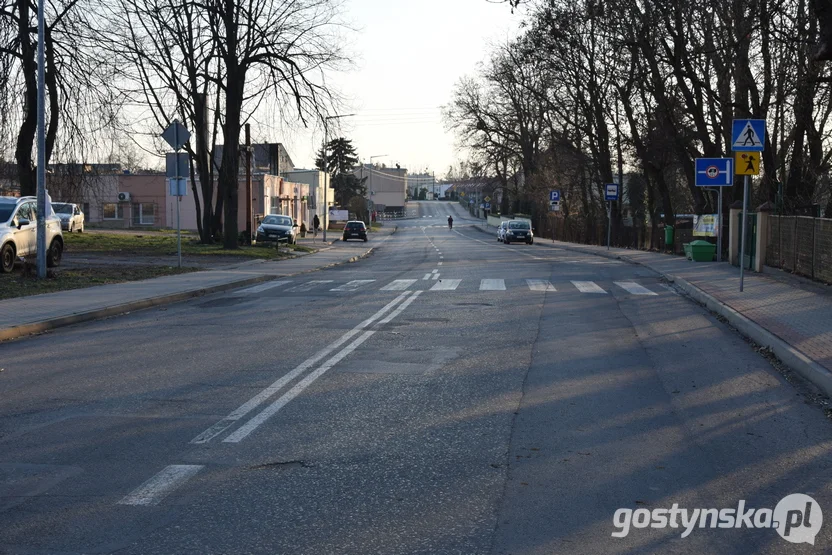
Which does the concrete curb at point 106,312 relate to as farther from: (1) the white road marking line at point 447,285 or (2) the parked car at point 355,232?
(2) the parked car at point 355,232

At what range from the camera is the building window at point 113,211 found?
7388 cm

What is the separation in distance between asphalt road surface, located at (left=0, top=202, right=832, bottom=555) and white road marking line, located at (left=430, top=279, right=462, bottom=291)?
697 cm

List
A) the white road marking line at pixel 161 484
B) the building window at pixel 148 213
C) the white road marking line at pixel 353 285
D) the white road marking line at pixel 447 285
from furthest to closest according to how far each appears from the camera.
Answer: the building window at pixel 148 213, the white road marking line at pixel 353 285, the white road marking line at pixel 447 285, the white road marking line at pixel 161 484

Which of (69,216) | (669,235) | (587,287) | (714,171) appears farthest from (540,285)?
(69,216)

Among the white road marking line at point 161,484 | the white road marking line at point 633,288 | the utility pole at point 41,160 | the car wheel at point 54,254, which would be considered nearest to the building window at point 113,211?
the car wheel at point 54,254

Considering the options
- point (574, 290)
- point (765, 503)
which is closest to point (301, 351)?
point (765, 503)

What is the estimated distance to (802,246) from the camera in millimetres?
21422

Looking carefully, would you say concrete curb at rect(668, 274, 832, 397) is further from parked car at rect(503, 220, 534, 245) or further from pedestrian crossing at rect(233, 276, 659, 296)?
parked car at rect(503, 220, 534, 245)

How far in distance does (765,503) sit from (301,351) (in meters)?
6.75

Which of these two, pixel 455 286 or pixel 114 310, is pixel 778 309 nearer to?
pixel 455 286

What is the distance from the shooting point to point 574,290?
20219mm

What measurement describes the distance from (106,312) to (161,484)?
10.2 m

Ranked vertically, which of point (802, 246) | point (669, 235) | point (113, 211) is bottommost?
point (669, 235)

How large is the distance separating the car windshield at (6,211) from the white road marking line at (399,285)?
29.9 feet
